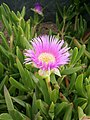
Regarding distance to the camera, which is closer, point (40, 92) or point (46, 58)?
point (46, 58)

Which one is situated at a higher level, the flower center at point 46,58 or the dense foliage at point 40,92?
the flower center at point 46,58

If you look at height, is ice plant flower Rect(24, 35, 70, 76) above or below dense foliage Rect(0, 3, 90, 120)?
above

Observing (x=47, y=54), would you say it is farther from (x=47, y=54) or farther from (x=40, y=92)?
(x=40, y=92)

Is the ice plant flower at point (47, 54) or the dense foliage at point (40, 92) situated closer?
the ice plant flower at point (47, 54)

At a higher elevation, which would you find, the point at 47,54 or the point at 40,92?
the point at 47,54

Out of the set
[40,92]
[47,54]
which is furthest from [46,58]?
[40,92]

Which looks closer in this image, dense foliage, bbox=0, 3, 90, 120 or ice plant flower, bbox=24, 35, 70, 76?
ice plant flower, bbox=24, 35, 70, 76

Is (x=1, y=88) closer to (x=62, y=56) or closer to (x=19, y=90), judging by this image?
(x=19, y=90)
